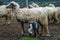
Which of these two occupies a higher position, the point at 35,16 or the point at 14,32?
the point at 35,16

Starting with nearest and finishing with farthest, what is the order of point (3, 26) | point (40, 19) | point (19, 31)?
point (40, 19) → point (19, 31) → point (3, 26)

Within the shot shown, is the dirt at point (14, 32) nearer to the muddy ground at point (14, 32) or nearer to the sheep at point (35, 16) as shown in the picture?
the muddy ground at point (14, 32)

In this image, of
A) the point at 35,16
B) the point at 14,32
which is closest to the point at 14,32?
the point at 14,32

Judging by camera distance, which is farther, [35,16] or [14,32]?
[14,32]

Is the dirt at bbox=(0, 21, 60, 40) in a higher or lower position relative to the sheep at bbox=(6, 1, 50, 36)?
lower

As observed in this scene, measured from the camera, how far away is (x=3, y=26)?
14.2 m

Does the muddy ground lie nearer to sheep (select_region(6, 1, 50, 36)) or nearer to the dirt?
the dirt

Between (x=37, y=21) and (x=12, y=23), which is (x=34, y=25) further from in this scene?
(x=12, y=23)

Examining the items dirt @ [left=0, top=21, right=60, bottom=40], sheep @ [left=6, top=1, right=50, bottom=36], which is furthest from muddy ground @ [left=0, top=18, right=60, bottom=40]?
sheep @ [left=6, top=1, right=50, bottom=36]

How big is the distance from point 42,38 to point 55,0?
1075 centimetres

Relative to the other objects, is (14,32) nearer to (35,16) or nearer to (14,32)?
(14,32)

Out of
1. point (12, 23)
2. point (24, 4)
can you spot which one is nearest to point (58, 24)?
point (12, 23)

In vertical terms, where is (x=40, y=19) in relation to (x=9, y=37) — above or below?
above

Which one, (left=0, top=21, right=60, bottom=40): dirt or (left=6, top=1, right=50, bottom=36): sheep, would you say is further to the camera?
(left=0, top=21, right=60, bottom=40): dirt
